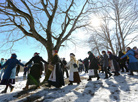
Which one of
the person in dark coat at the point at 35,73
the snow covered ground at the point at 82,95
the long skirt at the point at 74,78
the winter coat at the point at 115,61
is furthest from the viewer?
the winter coat at the point at 115,61

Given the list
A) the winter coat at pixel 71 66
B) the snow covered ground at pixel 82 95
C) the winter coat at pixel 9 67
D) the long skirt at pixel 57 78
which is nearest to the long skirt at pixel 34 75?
the snow covered ground at pixel 82 95

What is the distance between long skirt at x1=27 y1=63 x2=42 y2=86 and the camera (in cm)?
449

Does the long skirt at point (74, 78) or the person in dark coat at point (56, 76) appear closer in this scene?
the person in dark coat at point (56, 76)

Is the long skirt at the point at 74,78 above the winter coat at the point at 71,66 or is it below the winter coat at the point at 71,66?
below

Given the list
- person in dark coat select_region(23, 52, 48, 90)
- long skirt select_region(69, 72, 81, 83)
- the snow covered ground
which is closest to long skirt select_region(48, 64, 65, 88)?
the snow covered ground

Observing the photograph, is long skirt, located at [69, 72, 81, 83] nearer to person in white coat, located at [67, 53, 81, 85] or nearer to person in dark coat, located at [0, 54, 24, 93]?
person in white coat, located at [67, 53, 81, 85]

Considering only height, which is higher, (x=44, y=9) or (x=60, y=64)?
(x=44, y=9)

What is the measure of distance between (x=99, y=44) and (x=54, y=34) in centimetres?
1554

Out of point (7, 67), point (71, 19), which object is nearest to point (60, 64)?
point (7, 67)

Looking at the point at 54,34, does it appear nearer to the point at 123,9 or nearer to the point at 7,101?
the point at 7,101

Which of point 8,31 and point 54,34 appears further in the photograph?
point 54,34

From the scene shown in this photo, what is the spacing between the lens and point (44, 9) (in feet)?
23.4

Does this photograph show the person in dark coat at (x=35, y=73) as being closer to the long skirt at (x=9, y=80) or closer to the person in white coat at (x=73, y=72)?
the long skirt at (x=9, y=80)

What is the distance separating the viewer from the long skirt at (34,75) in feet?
14.7
